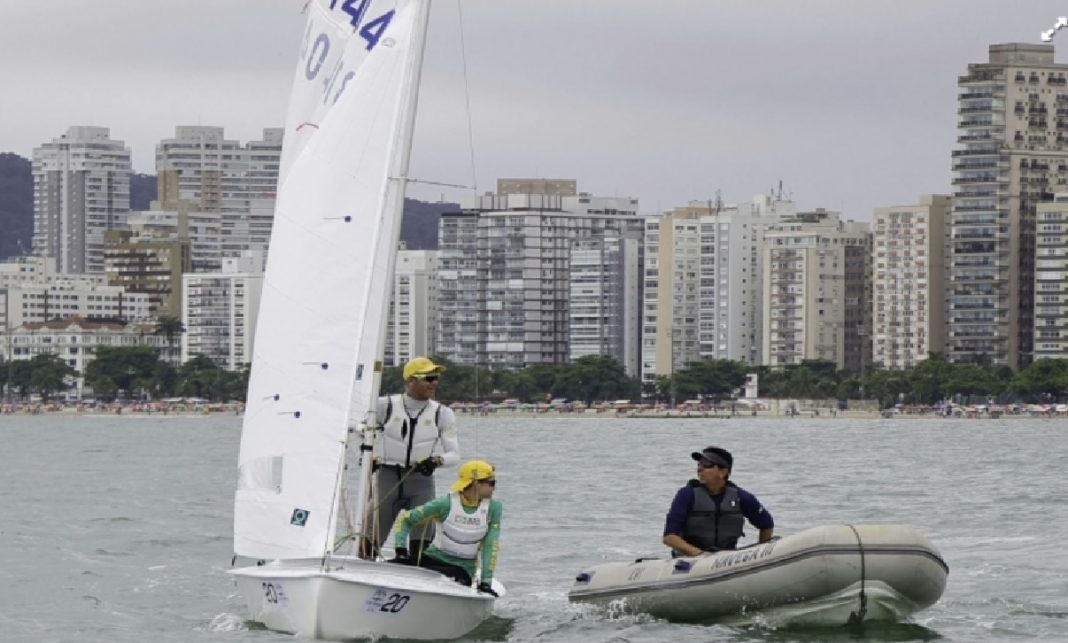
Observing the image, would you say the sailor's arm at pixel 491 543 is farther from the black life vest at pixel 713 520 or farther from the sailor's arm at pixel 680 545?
the black life vest at pixel 713 520

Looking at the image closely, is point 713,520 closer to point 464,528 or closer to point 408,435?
point 464,528

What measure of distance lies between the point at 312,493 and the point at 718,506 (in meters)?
3.62

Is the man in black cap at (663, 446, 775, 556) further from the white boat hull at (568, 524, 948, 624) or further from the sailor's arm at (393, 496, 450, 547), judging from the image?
the sailor's arm at (393, 496, 450, 547)

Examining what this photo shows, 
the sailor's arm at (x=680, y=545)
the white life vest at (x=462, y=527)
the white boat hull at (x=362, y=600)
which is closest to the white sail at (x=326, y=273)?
the white boat hull at (x=362, y=600)

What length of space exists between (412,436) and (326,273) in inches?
63.3

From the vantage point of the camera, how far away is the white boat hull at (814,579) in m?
21.2

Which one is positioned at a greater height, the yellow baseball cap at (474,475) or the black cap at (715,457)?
the black cap at (715,457)

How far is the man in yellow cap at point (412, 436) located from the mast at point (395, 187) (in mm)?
471

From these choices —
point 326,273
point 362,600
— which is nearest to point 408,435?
point 326,273

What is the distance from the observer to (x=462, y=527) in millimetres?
21094

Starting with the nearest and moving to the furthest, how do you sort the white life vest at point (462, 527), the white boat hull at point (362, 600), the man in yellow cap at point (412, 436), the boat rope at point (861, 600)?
the white boat hull at point (362, 600)
the white life vest at point (462, 527)
the boat rope at point (861, 600)
the man in yellow cap at point (412, 436)

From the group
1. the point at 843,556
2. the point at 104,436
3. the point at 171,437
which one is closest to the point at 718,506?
the point at 843,556

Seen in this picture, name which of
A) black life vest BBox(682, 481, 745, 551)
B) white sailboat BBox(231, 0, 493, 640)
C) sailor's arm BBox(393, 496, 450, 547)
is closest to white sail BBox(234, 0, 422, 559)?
white sailboat BBox(231, 0, 493, 640)

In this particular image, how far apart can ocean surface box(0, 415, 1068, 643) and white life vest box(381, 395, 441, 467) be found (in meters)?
1.72
